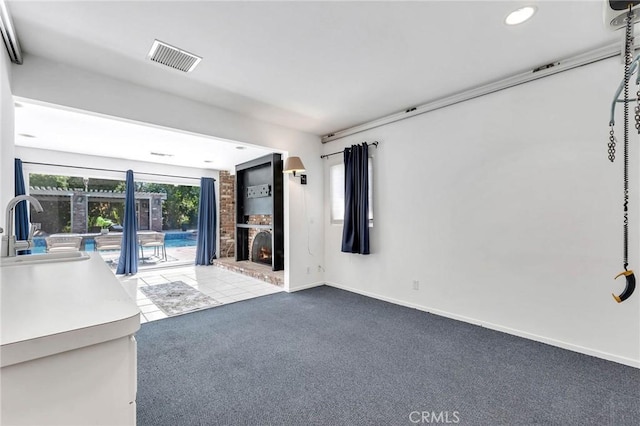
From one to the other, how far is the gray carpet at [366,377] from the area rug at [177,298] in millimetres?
478

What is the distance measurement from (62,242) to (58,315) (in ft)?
21.1

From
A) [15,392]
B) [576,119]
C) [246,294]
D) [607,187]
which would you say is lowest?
[246,294]

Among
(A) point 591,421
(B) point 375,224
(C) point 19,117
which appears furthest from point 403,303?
(C) point 19,117

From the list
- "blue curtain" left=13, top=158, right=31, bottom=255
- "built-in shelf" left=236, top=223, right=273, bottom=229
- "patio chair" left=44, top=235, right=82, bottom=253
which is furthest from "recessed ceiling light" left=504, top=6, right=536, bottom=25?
"patio chair" left=44, top=235, right=82, bottom=253

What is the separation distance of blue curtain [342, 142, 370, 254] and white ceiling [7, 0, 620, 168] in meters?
1.09

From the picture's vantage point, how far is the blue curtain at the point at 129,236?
18.7 feet

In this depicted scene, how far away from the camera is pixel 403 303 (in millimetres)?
3693

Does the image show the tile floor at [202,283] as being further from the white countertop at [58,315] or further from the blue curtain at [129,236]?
the white countertop at [58,315]

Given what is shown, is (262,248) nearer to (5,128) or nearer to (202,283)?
(202,283)

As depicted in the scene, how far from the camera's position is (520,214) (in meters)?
2.75

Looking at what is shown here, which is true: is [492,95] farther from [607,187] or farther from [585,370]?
[585,370]

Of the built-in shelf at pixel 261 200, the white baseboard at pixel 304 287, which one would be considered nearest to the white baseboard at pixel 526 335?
the white baseboard at pixel 304 287

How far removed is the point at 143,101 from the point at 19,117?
1953 millimetres

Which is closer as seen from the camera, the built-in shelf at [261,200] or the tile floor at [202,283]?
the tile floor at [202,283]
